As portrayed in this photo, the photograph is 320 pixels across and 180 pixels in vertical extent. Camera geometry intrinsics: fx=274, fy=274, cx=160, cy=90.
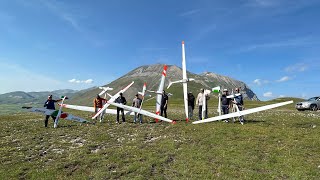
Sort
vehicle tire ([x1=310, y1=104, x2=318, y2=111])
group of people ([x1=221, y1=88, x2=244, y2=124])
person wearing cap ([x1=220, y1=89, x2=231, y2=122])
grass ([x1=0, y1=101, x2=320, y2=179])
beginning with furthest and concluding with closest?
vehicle tire ([x1=310, y1=104, x2=318, y2=111]) < person wearing cap ([x1=220, y1=89, x2=231, y2=122]) < group of people ([x1=221, y1=88, x2=244, y2=124]) < grass ([x1=0, y1=101, x2=320, y2=179])

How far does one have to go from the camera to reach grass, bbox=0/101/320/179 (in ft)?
46.8

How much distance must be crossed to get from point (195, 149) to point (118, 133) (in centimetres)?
929


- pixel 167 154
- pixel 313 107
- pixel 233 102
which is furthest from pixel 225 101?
pixel 313 107

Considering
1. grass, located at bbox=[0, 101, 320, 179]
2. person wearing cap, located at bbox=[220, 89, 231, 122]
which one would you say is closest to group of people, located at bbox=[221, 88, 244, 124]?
person wearing cap, located at bbox=[220, 89, 231, 122]

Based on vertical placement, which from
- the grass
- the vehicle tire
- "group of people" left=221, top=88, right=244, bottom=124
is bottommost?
the grass

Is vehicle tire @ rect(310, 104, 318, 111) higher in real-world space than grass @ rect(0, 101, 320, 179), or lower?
higher

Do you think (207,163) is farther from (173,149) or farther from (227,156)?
(173,149)

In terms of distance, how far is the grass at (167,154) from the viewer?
46.8 feet

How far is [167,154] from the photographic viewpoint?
17578 mm

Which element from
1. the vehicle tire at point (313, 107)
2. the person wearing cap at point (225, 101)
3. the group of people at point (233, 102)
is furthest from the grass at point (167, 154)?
the vehicle tire at point (313, 107)

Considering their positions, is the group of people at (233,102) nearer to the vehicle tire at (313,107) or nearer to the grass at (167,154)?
the grass at (167,154)

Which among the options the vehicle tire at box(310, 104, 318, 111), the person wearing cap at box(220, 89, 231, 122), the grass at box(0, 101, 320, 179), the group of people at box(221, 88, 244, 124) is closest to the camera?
the grass at box(0, 101, 320, 179)

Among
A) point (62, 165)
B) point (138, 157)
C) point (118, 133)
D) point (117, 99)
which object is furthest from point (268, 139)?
point (117, 99)

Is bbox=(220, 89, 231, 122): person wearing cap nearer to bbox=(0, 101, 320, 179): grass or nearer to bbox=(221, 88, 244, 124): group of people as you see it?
bbox=(221, 88, 244, 124): group of people
